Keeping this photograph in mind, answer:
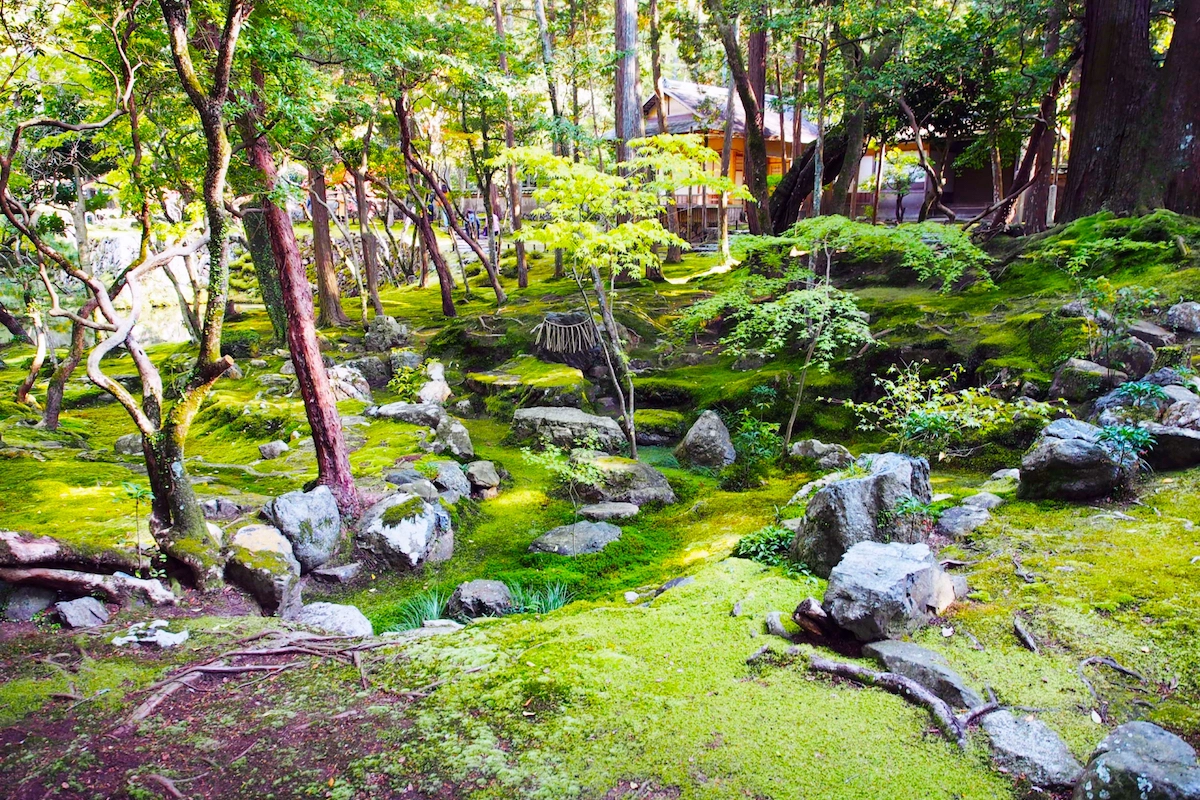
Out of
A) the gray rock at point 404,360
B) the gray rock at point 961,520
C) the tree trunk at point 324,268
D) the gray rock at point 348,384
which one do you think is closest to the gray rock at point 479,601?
the gray rock at point 961,520

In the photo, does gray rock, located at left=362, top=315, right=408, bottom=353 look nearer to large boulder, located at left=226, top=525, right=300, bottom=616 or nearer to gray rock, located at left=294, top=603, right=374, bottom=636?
large boulder, located at left=226, top=525, right=300, bottom=616

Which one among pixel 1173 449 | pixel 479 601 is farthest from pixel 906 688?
pixel 1173 449

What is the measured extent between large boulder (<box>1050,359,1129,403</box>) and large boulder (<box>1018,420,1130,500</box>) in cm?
255

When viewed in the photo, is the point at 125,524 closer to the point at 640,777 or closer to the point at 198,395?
the point at 198,395

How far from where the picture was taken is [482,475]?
27.7 ft

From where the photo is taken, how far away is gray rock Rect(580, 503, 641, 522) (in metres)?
7.66

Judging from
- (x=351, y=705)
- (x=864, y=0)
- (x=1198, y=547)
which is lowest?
(x=351, y=705)

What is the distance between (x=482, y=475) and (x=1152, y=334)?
8.21 metres

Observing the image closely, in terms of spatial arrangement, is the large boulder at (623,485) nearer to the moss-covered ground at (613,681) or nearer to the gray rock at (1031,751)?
the moss-covered ground at (613,681)

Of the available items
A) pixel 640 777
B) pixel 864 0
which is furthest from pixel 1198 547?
pixel 864 0

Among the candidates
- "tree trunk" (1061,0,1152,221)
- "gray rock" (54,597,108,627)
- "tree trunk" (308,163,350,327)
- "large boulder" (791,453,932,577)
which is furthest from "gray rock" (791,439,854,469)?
"tree trunk" (308,163,350,327)

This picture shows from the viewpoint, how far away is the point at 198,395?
5266 mm

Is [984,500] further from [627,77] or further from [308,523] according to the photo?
[627,77]

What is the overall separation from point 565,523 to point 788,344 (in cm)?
651
